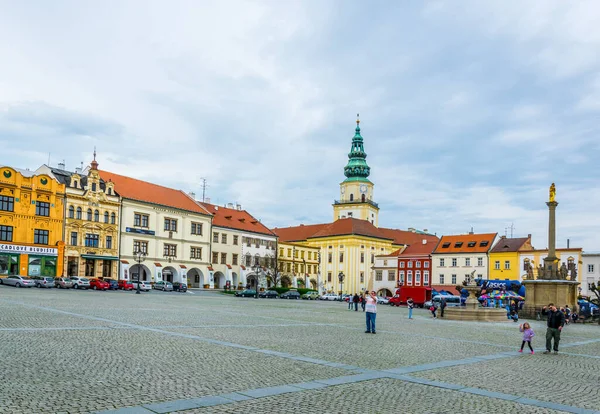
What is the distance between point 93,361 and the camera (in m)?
11.3

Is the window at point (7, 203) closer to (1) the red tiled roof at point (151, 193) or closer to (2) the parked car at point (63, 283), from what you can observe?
(2) the parked car at point (63, 283)

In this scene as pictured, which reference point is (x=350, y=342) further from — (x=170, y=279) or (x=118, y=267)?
(x=170, y=279)

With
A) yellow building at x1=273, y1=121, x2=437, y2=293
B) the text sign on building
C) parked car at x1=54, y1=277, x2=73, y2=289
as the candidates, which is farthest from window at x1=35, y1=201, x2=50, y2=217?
yellow building at x1=273, y1=121, x2=437, y2=293

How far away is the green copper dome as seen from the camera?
4936 inches

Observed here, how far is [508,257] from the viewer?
7912cm

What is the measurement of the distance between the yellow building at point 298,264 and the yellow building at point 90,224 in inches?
1227

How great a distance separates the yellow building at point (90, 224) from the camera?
208 feet

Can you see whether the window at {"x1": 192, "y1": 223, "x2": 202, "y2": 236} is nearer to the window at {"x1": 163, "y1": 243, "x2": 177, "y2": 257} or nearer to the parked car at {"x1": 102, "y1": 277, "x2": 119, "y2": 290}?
the window at {"x1": 163, "y1": 243, "x2": 177, "y2": 257}

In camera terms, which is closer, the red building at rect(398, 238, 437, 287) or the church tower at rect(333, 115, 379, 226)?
the red building at rect(398, 238, 437, 287)

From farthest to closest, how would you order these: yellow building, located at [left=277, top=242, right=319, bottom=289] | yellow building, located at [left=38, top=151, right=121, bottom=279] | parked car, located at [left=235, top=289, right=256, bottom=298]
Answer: yellow building, located at [left=277, top=242, right=319, bottom=289]
parked car, located at [left=235, top=289, right=256, bottom=298]
yellow building, located at [left=38, top=151, right=121, bottom=279]

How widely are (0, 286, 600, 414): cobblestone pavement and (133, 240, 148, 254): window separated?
52149 millimetres

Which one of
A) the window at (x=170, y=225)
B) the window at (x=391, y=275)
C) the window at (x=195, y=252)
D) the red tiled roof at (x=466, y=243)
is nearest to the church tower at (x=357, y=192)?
the window at (x=391, y=275)

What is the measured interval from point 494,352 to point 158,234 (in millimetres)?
61267

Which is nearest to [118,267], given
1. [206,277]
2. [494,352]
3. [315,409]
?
[206,277]
